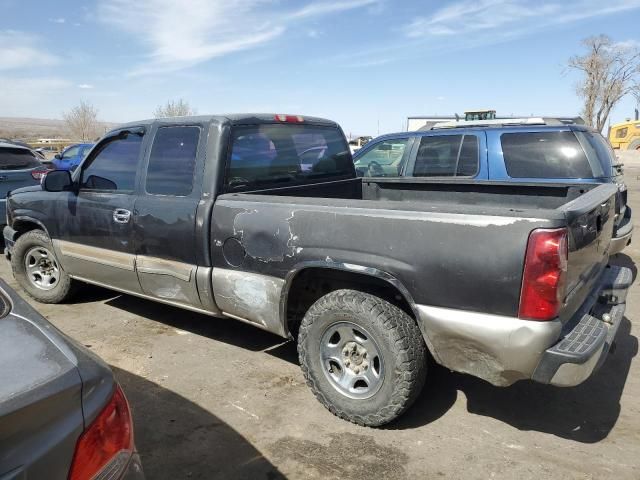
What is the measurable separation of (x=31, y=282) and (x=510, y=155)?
18.2ft

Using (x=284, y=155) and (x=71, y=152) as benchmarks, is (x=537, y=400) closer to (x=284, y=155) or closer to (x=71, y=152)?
(x=284, y=155)

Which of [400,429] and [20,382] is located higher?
[20,382]

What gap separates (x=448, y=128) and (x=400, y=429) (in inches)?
195

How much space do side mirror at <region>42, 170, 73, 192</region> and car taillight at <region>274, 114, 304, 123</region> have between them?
198cm

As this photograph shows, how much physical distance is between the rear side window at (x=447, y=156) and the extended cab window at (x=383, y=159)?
413 mm

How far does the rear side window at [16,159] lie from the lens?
763 centimetres

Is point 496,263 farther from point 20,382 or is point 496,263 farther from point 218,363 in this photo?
point 218,363

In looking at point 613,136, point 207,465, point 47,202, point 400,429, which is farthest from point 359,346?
point 613,136

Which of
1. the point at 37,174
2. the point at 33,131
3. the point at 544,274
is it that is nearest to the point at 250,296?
the point at 544,274

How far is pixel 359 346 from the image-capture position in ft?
9.84

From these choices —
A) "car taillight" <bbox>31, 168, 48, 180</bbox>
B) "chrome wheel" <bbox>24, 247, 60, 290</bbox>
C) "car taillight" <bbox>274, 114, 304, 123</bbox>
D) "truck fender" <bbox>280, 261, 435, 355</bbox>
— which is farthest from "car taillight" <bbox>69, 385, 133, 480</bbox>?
"car taillight" <bbox>31, 168, 48, 180</bbox>

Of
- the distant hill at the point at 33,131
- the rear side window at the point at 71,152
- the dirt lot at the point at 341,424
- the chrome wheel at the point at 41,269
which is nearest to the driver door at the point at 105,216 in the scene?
the chrome wheel at the point at 41,269

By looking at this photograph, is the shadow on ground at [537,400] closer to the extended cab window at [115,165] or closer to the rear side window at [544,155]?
the extended cab window at [115,165]

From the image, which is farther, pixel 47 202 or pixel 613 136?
pixel 613 136
